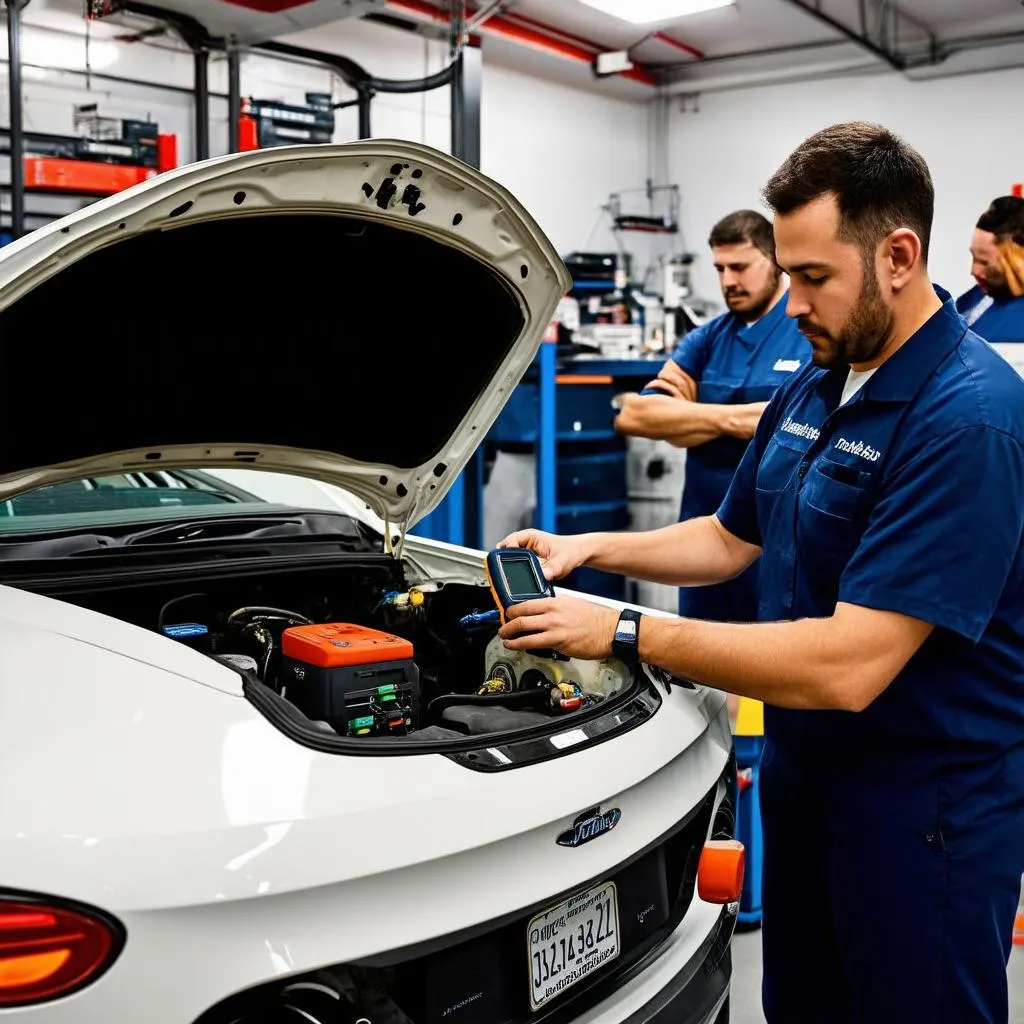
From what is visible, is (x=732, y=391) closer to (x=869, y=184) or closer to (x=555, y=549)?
(x=555, y=549)

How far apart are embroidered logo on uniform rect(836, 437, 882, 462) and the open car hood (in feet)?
2.04

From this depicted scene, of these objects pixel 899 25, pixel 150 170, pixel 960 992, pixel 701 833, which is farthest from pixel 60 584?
pixel 899 25

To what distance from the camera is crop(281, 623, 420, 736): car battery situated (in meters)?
1.53

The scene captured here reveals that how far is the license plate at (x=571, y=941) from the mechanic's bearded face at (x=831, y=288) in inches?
32.4

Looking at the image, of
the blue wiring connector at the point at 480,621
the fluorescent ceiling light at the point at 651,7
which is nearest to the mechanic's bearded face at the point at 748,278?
the blue wiring connector at the point at 480,621

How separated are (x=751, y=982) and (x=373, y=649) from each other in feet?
5.12

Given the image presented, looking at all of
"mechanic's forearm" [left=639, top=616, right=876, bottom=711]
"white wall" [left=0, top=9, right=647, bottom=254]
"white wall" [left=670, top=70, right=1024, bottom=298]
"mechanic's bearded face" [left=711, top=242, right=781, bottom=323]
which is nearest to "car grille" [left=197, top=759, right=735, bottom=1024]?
"mechanic's forearm" [left=639, top=616, right=876, bottom=711]

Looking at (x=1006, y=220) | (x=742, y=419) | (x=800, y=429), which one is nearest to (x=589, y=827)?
(x=800, y=429)

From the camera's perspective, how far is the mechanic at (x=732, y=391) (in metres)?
3.20

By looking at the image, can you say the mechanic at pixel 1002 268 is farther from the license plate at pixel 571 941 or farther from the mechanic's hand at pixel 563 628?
the license plate at pixel 571 941

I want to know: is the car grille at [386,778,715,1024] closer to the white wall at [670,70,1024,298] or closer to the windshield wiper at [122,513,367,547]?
the windshield wiper at [122,513,367,547]

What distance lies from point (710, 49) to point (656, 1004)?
990cm

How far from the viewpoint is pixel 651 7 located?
24.9 feet

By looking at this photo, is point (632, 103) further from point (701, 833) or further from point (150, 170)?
point (701, 833)
